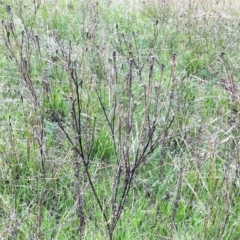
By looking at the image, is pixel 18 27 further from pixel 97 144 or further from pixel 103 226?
pixel 103 226

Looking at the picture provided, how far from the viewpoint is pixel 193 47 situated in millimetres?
4031

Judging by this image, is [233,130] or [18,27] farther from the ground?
[18,27]

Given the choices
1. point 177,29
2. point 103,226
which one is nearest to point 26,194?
point 103,226

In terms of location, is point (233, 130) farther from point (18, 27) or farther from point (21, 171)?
point (18, 27)

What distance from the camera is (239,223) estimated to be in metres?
2.15

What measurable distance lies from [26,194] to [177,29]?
8.29ft

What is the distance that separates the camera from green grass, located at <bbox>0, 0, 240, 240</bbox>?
6.94 ft

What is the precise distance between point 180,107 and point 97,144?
579 millimetres

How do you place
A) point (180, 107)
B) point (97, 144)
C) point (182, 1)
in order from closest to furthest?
point (97, 144) → point (180, 107) → point (182, 1)

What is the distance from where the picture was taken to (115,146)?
89.3 inches

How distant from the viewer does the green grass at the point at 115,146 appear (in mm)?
2115

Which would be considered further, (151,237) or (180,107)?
(180,107)

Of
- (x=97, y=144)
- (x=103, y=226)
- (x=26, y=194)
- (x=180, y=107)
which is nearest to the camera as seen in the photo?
(x=103, y=226)

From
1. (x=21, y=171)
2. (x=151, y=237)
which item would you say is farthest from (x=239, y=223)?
(x=21, y=171)
